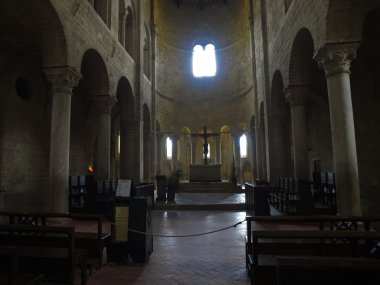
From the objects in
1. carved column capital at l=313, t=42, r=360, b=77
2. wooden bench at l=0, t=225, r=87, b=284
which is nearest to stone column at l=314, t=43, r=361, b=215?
carved column capital at l=313, t=42, r=360, b=77

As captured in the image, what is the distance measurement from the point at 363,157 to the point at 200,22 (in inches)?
770

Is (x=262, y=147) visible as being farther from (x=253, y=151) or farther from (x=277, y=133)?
(x=277, y=133)

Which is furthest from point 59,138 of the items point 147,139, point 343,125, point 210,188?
point 147,139

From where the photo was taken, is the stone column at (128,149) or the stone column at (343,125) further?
the stone column at (128,149)

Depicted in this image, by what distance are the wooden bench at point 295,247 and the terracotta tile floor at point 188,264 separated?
604mm

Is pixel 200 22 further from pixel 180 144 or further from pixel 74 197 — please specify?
pixel 74 197

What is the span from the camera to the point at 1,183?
973 centimetres

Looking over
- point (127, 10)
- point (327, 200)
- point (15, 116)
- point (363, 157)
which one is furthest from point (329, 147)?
point (15, 116)

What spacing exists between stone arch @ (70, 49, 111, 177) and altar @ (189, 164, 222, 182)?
6471 millimetres

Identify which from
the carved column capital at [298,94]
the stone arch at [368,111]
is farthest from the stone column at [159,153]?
the stone arch at [368,111]

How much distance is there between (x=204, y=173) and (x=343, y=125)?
12705mm

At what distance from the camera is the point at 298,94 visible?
10.4m

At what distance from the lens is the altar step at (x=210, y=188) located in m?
17.9

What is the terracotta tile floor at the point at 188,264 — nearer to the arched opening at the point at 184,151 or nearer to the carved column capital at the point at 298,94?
the carved column capital at the point at 298,94
